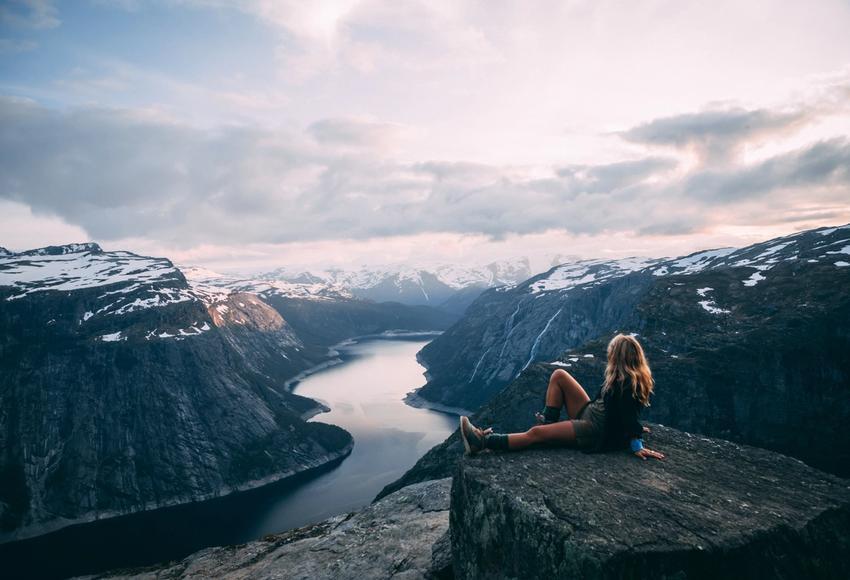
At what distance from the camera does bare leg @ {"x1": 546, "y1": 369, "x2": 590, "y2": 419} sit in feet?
42.2

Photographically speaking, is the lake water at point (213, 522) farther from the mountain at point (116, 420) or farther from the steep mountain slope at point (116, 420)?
the steep mountain slope at point (116, 420)

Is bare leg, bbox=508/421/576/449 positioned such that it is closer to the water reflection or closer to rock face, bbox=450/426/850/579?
rock face, bbox=450/426/850/579

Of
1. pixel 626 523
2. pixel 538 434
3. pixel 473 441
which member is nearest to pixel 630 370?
pixel 538 434

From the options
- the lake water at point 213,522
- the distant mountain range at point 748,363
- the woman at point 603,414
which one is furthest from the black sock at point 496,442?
the lake water at point 213,522

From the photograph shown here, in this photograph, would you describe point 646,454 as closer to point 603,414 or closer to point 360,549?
point 603,414

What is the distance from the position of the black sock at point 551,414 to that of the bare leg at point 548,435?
1.19 ft

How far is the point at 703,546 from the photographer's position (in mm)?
8828

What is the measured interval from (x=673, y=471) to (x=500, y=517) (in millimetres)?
5182

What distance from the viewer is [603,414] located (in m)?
12.3

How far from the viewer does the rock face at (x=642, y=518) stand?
8844 millimetres

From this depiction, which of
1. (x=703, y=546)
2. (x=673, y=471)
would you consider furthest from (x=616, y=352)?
(x=703, y=546)

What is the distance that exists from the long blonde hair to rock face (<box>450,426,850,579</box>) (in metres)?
2.06

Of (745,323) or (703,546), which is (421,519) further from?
(745,323)

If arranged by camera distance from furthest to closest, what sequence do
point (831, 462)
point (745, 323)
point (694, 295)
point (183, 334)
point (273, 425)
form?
point (183, 334)
point (273, 425)
point (694, 295)
point (745, 323)
point (831, 462)
